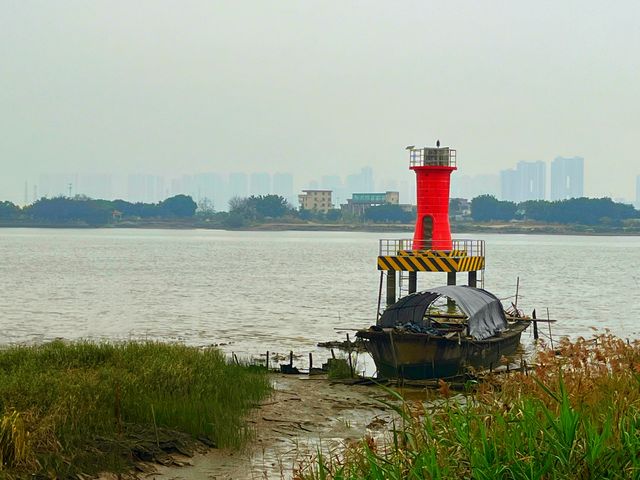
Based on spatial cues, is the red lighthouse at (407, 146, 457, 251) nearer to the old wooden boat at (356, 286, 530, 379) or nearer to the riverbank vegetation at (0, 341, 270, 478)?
the old wooden boat at (356, 286, 530, 379)

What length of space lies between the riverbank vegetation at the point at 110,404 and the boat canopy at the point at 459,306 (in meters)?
5.03

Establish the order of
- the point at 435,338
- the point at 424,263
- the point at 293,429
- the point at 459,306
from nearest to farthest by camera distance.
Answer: the point at 293,429, the point at 435,338, the point at 459,306, the point at 424,263

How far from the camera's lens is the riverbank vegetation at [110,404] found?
1154 centimetres

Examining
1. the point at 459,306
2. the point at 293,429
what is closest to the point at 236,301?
the point at 459,306

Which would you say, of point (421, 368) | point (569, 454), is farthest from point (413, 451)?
point (421, 368)

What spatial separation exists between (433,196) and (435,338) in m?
12.5

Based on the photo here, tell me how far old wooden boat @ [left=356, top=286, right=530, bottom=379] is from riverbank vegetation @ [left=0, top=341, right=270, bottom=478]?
3764 mm

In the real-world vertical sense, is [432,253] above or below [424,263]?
above

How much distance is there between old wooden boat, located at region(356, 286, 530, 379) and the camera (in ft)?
69.5

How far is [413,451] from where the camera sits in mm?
7918

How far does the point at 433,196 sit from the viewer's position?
3291 centimetres

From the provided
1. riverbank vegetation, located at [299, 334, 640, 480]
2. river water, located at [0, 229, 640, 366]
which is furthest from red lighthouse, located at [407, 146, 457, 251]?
riverbank vegetation, located at [299, 334, 640, 480]

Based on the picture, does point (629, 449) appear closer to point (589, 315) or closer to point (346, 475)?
point (346, 475)

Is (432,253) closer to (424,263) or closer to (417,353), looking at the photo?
(424,263)
